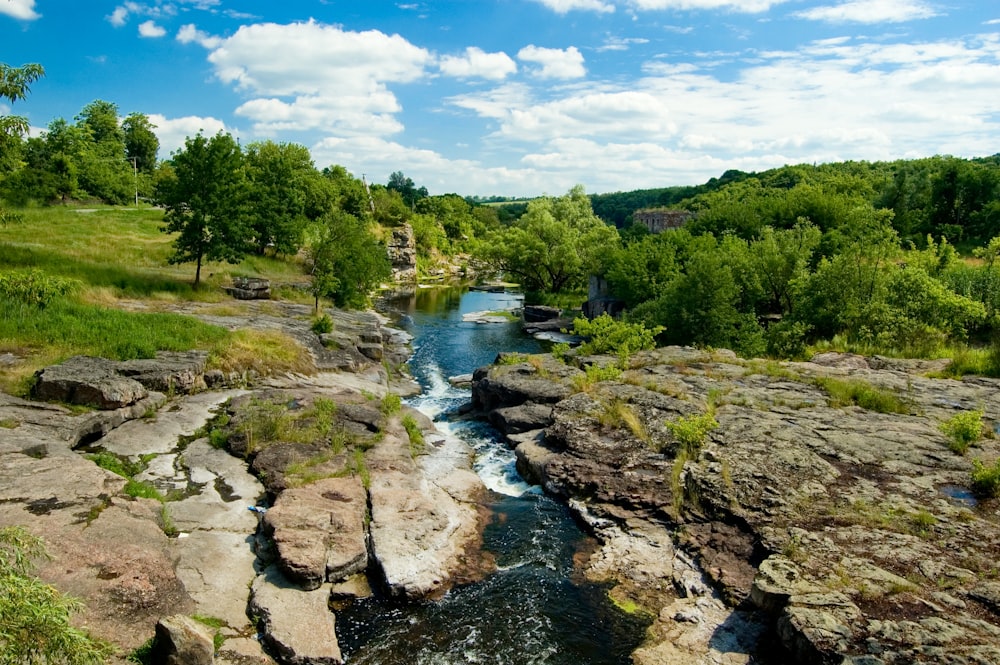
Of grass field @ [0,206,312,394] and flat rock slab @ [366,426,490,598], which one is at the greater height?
grass field @ [0,206,312,394]

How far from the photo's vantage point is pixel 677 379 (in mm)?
26031

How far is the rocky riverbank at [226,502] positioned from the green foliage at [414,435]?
123 millimetres

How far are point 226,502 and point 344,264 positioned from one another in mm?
30089

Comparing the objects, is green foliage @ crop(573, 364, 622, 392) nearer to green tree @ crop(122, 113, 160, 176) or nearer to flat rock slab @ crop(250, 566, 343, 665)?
flat rock slab @ crop(250, 566, 343, 665)

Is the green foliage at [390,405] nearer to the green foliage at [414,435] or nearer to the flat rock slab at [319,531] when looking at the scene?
the green foliage at [414,435]

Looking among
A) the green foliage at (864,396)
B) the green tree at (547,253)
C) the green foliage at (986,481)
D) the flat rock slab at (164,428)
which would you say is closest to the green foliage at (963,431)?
the green foliage at (986,481)

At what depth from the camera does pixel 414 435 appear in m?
22.3

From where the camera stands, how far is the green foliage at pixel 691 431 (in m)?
A: 19.0

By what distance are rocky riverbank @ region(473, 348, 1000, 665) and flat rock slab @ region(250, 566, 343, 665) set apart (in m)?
5.63

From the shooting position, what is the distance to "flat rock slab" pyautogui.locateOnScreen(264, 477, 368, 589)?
1310 cm

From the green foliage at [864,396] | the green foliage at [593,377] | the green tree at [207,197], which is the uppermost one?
the green tree at [207,197]

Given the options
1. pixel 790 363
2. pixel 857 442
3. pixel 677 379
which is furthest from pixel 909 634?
pixel 790 363

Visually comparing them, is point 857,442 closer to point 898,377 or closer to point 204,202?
point 898,377

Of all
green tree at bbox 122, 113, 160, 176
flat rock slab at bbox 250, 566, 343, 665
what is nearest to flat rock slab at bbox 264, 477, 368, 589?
flat rock slab at bbox 250, 566, 343, 665
